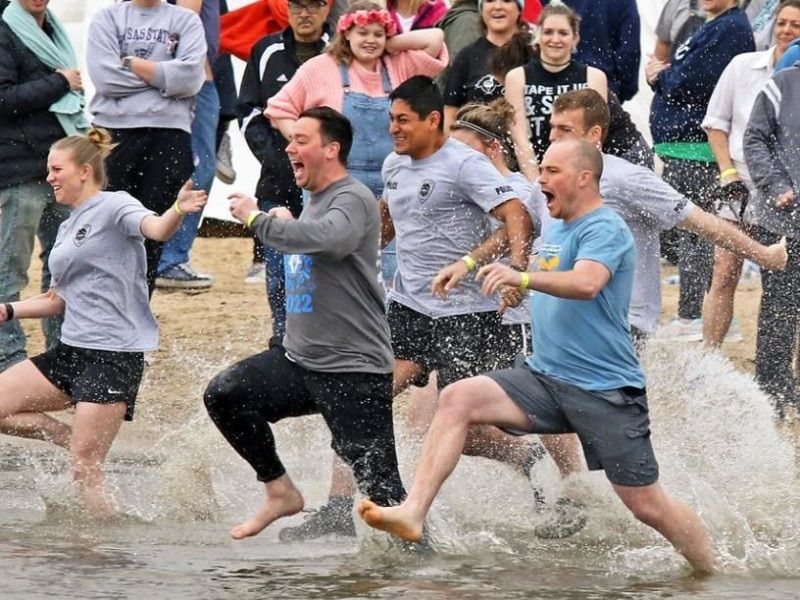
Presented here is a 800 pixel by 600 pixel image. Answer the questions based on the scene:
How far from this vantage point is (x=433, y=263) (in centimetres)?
889

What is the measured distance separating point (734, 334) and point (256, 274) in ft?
11.0

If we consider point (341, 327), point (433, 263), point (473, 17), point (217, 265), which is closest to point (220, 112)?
point (217, 265)

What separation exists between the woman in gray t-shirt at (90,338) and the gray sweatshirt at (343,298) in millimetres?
873

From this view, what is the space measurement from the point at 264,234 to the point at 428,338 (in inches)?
57.6

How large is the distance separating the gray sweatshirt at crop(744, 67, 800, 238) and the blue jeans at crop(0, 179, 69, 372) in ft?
12.7

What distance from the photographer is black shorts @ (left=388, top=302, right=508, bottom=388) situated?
8812 millimetres

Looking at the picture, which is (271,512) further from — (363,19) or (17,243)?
(17,243)

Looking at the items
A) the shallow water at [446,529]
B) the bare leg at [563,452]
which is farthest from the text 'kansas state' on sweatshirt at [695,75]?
the bare leg at [563,452]

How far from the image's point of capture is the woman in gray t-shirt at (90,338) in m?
8.47

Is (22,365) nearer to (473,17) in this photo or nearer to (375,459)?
(375,459)

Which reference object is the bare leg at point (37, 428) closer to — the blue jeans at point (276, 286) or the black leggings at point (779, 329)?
the blue jeans at point (276, 286)

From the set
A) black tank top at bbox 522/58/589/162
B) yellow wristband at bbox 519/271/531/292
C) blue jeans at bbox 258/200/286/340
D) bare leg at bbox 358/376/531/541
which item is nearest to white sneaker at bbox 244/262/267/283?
blue jeans at bbox 258/200/286/340

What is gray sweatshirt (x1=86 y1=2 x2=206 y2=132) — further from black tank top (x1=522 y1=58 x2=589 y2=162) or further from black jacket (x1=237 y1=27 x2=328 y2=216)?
black tank top (x1=522 y1=58 x2=589 y2=162)

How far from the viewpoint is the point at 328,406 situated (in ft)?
25.8
